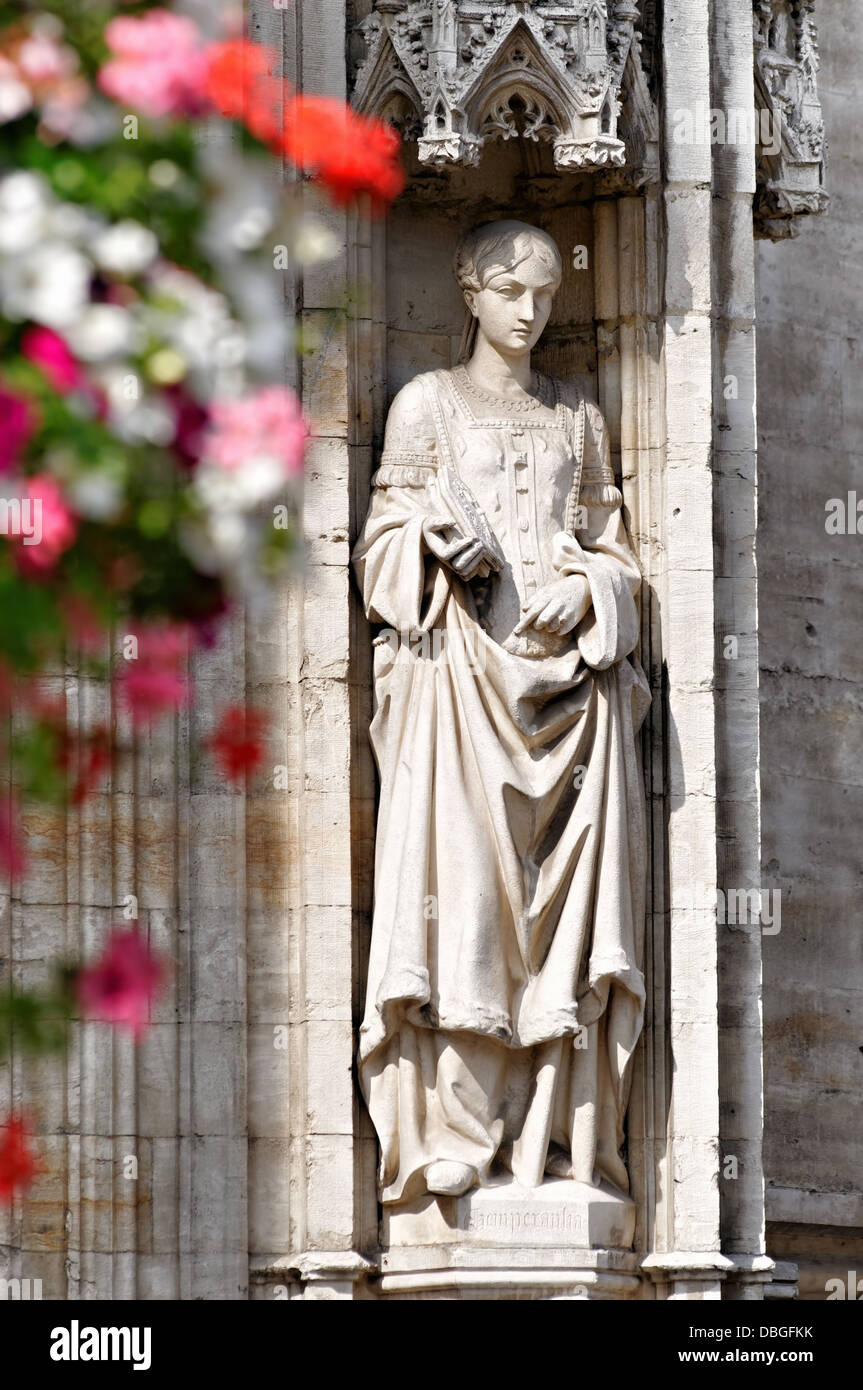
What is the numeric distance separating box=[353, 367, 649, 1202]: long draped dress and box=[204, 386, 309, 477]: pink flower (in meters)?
5.29

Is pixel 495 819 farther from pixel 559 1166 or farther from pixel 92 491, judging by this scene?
pixel 92 491

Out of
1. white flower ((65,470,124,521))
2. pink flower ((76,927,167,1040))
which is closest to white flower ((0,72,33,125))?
white flower ((65,470,124,521))

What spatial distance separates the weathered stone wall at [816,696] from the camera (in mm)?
11711

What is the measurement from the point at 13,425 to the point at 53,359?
0.12 metres

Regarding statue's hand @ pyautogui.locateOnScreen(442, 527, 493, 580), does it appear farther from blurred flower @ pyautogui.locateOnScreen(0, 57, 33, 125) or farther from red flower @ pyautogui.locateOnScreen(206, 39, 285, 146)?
blurred flower @ pyautogui.locateOnScreen(0, 57, 33, 125)

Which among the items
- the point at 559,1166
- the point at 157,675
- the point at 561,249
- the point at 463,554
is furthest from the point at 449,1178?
the point at 157,675

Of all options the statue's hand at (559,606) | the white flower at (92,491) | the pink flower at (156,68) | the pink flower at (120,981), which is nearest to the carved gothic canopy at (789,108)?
the statue's hand at (559,606)

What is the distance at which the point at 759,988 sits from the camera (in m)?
9.81

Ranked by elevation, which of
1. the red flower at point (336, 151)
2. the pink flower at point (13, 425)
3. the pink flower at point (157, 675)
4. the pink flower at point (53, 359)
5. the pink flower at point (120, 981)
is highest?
the red flower at point (336, 151)

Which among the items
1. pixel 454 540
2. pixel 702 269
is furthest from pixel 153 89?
pixel 702 269

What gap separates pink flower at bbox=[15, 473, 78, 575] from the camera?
3.90 meters

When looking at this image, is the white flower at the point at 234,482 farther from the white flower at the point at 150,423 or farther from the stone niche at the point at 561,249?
the stone niche at the point at 561,249

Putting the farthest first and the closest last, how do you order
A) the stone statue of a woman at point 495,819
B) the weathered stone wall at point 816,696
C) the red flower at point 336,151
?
1. the weathered stone wall at point 816,696
2. the stone statue of a woman at point 495,819
3. the red flower at point 336,151
